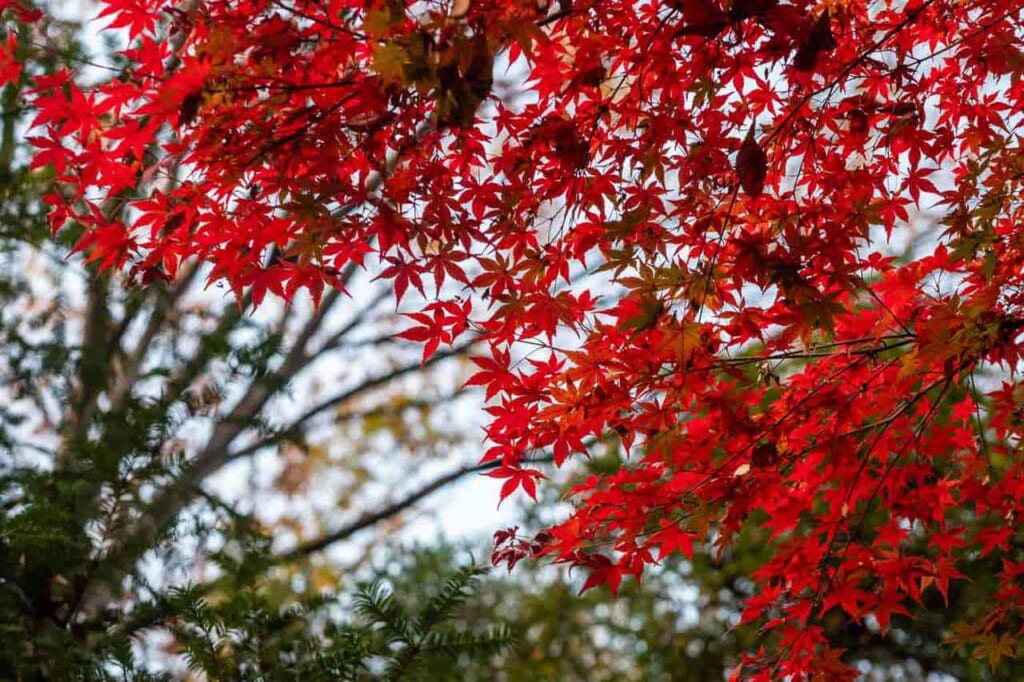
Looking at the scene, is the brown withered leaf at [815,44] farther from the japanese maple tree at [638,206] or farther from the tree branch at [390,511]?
the tree branch at [390,511]

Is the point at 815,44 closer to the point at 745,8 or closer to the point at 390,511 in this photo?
the point at 745,8

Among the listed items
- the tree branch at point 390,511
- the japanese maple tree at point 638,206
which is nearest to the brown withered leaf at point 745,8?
the japanese maple tree at point 638,206

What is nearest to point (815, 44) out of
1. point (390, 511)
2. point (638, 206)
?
point (638, 206)

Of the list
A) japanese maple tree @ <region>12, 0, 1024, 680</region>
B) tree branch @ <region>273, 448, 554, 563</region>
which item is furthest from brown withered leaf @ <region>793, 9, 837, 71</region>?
tree branch @ <region>273, 448, 554, 563</region>

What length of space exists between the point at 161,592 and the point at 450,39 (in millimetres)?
1905

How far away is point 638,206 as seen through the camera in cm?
206

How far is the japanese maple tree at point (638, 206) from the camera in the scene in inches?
64.7

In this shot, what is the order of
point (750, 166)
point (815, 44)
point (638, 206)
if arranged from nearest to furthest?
point (815, 44), point (750, 166), point (638, 206)

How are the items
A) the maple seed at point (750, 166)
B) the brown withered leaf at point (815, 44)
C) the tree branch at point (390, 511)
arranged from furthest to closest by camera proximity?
the tree branch at point (390, 511) < the maple seed at point (750, 166) < the brown withered leaf at point (815, 44)

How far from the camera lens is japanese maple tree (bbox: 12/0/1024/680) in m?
1.64

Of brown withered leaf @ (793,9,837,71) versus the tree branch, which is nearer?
brown withered leaf @ (793,9,837,71)

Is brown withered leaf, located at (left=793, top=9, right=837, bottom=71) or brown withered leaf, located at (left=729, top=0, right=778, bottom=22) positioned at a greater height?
brown withered leaf, located at (left=729, top=0, right=778, bottom=22)

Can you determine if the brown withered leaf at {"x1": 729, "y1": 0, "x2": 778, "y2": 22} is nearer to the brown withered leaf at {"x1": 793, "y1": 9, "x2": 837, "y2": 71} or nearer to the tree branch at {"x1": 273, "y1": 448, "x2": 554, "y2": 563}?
the brown withered leaf at {"x1": 793, "y1": 9, "x2": 837, "y2": 71}

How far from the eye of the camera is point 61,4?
4.77 m
